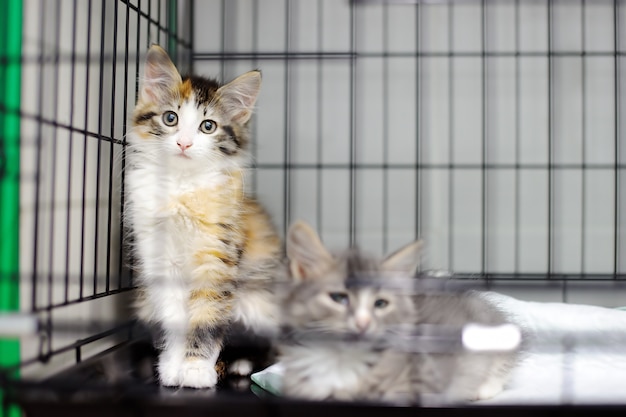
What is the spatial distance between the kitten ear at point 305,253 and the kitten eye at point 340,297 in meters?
0.06

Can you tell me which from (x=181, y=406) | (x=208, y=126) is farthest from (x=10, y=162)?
(x=181, y=406)

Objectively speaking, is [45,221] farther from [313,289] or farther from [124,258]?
[313,289]

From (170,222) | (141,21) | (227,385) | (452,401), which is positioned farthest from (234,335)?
(141,21)

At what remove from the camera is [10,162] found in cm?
118

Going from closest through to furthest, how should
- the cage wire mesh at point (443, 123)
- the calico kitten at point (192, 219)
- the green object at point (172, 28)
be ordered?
the calico kitten at point (192, 219) → the green object at point (172, 28) → the cage wire mesh at point (443, 123)

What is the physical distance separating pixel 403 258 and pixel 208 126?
2.14 feet

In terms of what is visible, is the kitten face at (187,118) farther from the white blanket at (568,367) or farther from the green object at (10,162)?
the white blanket at (568,367)

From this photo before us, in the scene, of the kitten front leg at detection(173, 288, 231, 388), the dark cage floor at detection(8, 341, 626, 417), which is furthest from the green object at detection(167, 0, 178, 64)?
the dark cage floor at detection(8, 341, 626, 417)

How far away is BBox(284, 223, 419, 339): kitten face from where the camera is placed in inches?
39.8

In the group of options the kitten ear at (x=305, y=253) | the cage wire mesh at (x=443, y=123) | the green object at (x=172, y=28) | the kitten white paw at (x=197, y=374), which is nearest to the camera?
the kitten ear at (x=305, y=253)

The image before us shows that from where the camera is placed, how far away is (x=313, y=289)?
1.06 m

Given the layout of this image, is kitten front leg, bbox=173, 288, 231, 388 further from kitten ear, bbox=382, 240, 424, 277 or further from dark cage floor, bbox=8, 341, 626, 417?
kitten ear, bbox=382, 240, 424, 277

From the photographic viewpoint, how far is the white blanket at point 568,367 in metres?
1.00

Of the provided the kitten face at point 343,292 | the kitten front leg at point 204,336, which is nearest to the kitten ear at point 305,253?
the kitten face at point 343,292
